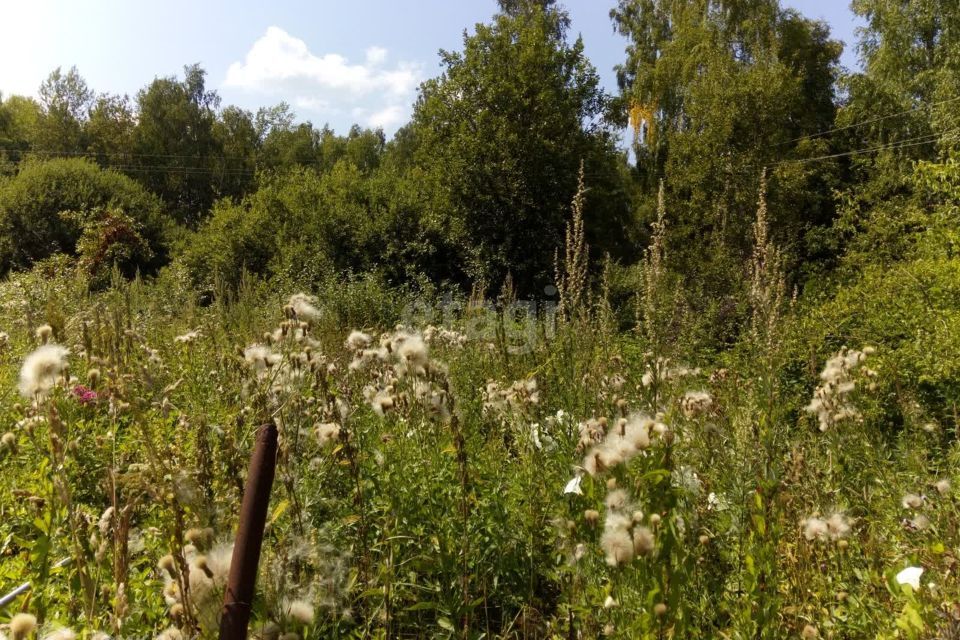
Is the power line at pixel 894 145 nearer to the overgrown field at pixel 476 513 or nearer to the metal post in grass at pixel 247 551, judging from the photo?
the overgrown field at pixel 476 513

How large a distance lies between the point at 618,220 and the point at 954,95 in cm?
762

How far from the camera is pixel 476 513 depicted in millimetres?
2328

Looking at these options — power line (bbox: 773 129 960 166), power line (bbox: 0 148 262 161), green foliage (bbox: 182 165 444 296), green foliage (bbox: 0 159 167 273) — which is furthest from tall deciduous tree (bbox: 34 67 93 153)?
power line (bbox: 773 129 960 166)

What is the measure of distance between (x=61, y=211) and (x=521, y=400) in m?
22.4

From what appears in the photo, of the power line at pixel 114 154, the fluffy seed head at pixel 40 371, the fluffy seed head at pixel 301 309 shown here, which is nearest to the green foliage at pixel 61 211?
the power line at pixel 114 154

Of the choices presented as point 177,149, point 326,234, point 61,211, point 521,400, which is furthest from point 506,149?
point 177,149

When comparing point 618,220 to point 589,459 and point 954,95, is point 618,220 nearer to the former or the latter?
point 954,95

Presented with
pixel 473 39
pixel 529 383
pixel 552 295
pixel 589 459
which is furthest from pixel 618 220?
pixel 589 459

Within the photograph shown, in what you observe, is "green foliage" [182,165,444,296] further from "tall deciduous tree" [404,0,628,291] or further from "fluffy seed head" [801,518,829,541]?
"fluffy seed head" [801,518,829,541]

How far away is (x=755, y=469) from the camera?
76.1 inches

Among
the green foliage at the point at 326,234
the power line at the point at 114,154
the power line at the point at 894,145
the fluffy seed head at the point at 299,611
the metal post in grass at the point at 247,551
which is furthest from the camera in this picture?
the power line at the point at 114,154

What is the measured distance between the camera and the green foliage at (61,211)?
19641 mm

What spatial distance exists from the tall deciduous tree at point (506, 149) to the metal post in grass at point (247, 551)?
41.8 feet

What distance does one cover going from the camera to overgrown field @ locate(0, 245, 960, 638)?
4.60ft
